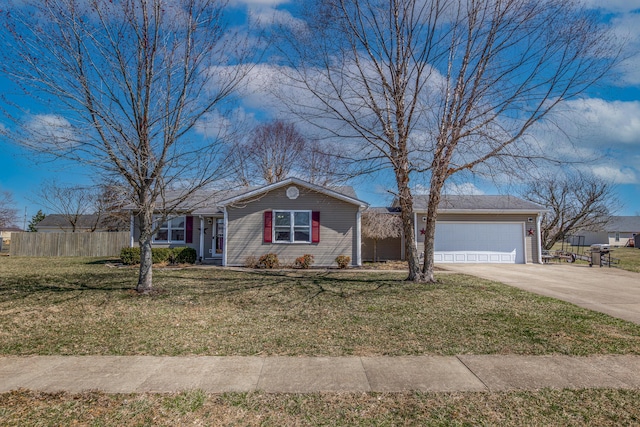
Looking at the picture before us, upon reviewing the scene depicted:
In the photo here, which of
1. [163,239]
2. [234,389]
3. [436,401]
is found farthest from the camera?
[163,239]

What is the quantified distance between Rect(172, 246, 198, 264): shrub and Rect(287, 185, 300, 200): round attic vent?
5.13 m

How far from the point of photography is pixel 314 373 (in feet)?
14.4

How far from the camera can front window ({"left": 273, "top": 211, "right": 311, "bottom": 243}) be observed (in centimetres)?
1656

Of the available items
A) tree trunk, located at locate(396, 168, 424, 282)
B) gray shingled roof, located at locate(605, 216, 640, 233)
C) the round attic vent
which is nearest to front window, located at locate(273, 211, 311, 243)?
the round attic vent

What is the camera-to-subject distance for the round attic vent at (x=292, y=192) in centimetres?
1655

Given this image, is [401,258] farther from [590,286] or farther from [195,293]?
[195,293]

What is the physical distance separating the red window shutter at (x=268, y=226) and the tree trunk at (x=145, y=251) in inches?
291

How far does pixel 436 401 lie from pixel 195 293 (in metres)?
7.20

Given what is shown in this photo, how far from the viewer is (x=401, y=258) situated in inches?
842

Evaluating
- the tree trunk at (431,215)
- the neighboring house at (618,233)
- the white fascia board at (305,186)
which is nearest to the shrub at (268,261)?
the white fascia board at (305,186)

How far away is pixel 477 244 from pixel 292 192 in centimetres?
979

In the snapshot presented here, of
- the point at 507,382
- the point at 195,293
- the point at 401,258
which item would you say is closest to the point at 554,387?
the point at 507,382

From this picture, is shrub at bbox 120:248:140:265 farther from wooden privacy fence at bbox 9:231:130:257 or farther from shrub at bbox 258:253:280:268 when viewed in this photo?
wooden privacy fence at bbox 9:231:130:257

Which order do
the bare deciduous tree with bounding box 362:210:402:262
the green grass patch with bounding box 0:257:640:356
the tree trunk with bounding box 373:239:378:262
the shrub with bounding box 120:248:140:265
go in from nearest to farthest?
the green grass patch with bounding box 0:257:640:356, the shrub with bounding box 120:248:140:265, the bare deciduous tree with bounding box 362:210:402:262, the tree trunk with bounding box 373:239:378:262
